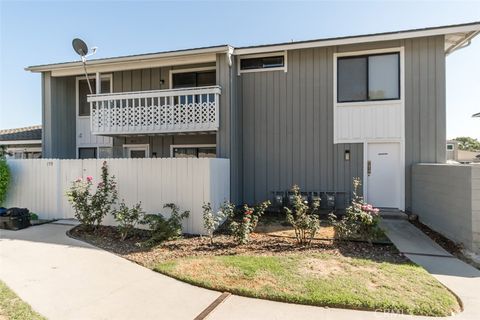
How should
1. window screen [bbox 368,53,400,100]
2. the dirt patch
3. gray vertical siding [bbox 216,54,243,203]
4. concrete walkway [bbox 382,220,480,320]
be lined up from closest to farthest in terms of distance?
1. concrete walkway [bbox 382,220,480,320]
2. the dirt patch
3. window screen [bbox 368,53,400,100]
4. gray vertical siding [bbox 216,54,243,203]

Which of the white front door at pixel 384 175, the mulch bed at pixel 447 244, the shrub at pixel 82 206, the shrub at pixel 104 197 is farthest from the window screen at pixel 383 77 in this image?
the shrub at pixel 82 206

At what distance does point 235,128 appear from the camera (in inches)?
376

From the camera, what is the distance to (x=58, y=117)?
11508mm

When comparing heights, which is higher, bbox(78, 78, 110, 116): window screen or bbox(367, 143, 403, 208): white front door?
bbox(78, 78, 110, 116): window screen

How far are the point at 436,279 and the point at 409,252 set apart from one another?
135 centimetres

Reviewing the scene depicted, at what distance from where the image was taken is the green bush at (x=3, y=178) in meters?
8.53

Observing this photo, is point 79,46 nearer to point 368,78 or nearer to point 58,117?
point 58,117

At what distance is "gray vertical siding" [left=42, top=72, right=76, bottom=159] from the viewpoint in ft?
36.8

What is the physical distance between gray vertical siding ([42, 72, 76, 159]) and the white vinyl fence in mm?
2654

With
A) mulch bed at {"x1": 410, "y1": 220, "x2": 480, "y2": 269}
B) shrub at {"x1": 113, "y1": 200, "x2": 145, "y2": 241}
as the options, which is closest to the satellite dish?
shrub at {"x1": 113, "y1": 200, "x2": 145, "y2": 241}

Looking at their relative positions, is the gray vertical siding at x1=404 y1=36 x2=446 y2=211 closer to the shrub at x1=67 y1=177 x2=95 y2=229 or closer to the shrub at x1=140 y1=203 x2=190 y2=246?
the shrub at x1=140 y1=203 x2=190 y2=246

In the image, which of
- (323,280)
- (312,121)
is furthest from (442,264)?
(312,121)

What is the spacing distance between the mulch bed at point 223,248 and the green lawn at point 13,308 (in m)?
1.77

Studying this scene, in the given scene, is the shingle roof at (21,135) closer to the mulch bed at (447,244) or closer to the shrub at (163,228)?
the shrub at (163,228)
